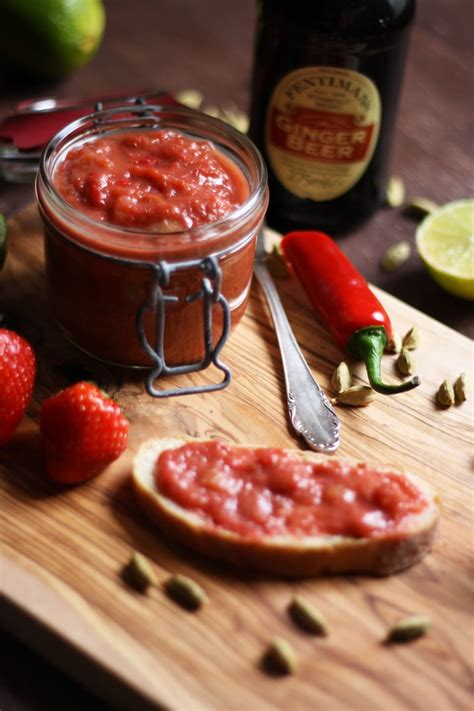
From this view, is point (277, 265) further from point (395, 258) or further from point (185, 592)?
point (185, 592)

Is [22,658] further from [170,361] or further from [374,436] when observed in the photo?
[374,436]

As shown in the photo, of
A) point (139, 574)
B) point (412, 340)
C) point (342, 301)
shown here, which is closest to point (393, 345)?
point (412, 340)

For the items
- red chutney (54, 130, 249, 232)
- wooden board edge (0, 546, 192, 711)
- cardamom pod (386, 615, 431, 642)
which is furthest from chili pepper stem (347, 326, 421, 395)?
wooden board edge (0, 546, 192, 711)

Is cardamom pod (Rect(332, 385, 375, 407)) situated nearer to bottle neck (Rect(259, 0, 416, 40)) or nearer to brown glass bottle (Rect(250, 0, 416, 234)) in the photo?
brown glass bottle (Rect(250, 0, 416, 234))

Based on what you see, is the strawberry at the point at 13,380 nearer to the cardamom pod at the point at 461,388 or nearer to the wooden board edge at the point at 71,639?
the wooden board edge at the point at 71,639

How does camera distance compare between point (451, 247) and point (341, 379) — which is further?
point (451, 247)

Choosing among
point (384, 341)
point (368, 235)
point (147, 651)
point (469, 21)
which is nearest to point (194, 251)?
point (384, 341)
